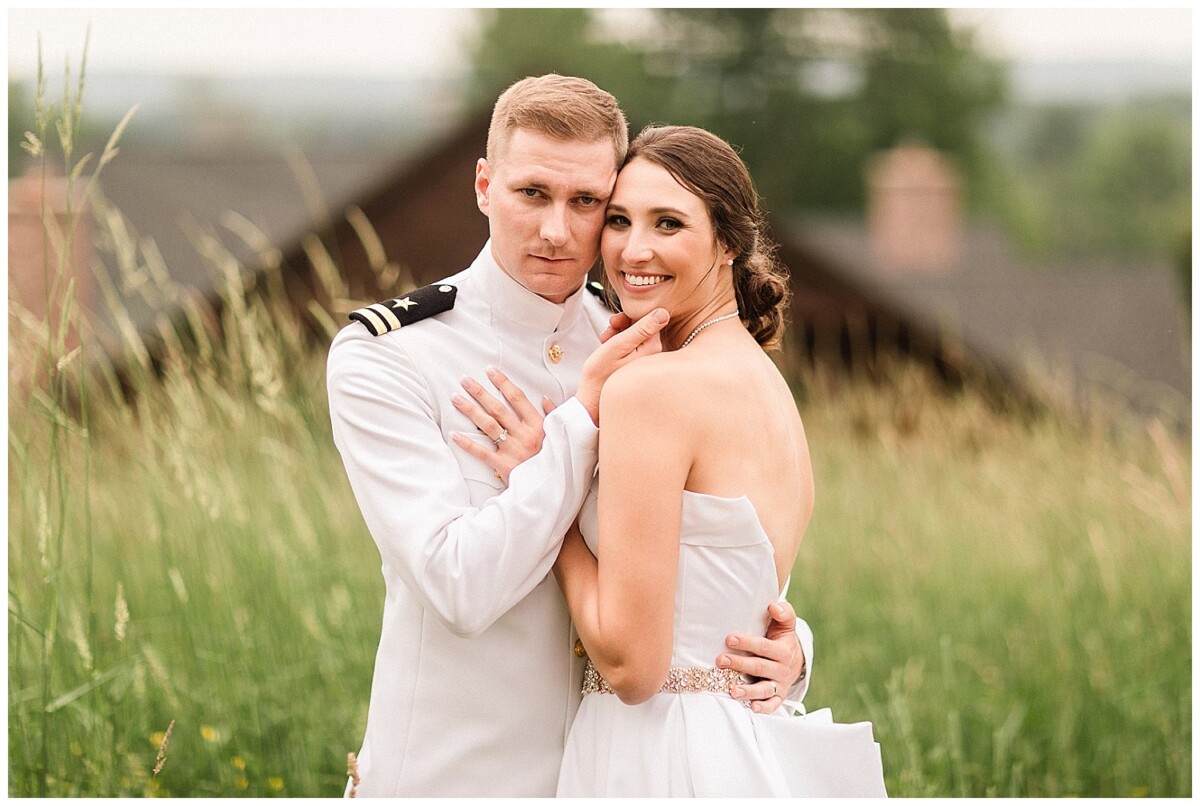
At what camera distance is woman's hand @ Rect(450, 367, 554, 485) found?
302 centimetres

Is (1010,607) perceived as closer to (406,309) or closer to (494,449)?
(494,449)

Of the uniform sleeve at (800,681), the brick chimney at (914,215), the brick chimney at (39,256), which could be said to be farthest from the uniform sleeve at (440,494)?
the brick chimney at (914,215)

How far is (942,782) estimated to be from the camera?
5.07 m

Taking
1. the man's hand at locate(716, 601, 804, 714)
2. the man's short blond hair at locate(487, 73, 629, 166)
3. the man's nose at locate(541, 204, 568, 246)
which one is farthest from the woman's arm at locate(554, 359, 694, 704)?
the man's short blond hair at locate(487, 73, 629, 166)

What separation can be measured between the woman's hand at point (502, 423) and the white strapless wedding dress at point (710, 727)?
8.1 inches

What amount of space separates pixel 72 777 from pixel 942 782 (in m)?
3.24

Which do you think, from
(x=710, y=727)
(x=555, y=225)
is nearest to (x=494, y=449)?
(x=555, y=225)

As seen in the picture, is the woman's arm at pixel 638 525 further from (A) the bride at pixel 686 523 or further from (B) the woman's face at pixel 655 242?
(B) the woman's face at pixel 655 242

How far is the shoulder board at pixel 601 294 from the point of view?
11.8 feet

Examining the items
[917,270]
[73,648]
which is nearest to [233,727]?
[73,648]

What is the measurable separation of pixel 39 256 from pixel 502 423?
204 inches

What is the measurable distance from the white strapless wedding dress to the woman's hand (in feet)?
0.67

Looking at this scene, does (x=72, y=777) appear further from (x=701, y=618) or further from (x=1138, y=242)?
(x=1138, y=242)

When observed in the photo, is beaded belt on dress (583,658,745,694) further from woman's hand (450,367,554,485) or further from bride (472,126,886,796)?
woman's hand (450,367,554,485)
